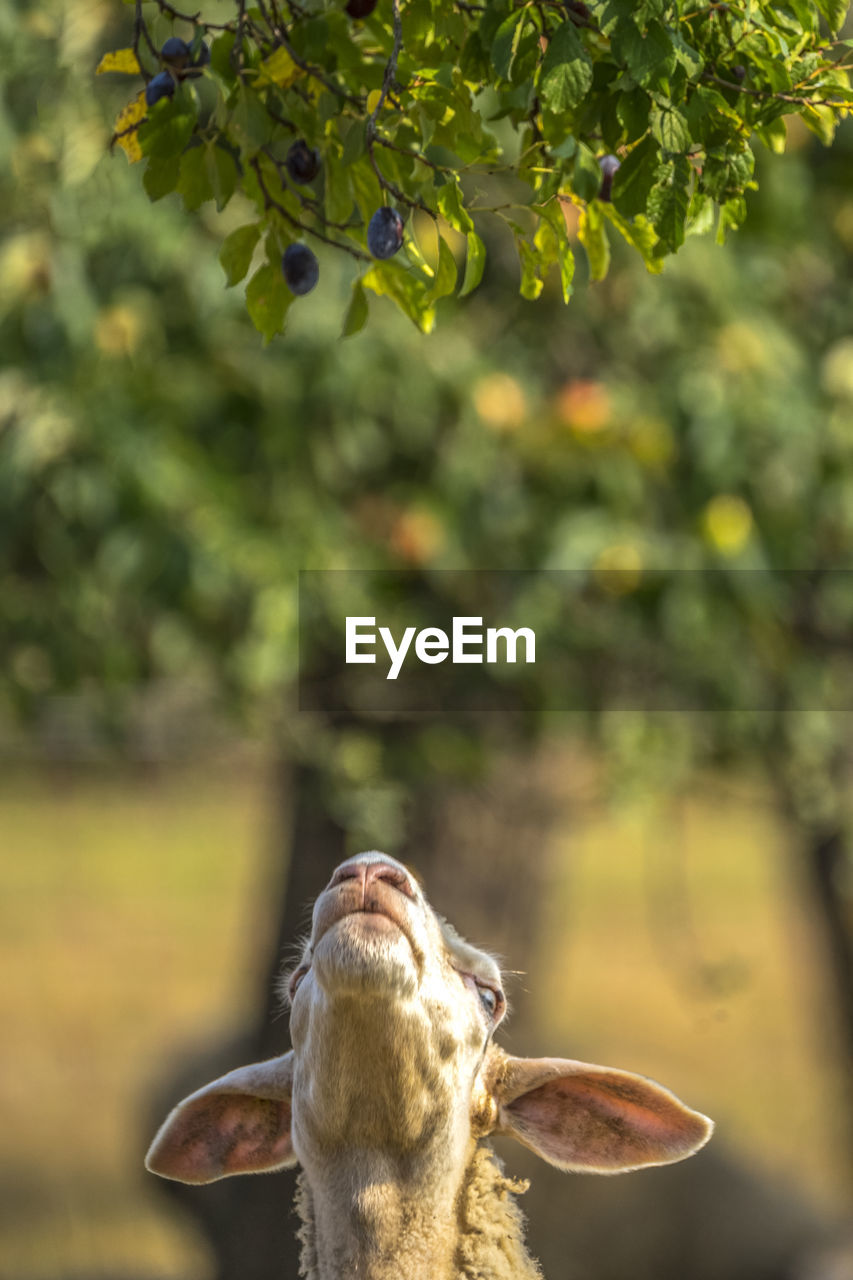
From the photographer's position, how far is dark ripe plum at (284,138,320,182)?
7.38ft

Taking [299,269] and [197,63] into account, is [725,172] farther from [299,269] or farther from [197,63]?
[197,63]

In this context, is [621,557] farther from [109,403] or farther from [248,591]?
[109,403]

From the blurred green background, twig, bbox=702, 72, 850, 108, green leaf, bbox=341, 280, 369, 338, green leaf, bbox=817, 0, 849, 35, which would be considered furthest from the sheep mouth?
the blurred green background

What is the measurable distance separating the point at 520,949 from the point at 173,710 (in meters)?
1.83

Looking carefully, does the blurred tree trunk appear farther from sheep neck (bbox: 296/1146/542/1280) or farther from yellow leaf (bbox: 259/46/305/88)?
yellow leaf (bbox: 259/46/305/88)

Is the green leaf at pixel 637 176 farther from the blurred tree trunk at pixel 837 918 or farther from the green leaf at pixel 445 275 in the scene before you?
the blurred tree trunk at pixel 837 918

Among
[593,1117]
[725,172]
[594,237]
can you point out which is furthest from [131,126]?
[593,1117]

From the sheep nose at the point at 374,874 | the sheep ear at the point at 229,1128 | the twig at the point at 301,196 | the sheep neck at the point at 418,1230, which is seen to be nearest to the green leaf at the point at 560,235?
the twig at the point at 301,196

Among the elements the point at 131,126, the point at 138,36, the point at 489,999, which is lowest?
the point at 489,999

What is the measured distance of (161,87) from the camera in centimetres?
215

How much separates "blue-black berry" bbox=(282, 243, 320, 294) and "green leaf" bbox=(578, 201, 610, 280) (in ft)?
1.43

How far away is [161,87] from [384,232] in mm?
367

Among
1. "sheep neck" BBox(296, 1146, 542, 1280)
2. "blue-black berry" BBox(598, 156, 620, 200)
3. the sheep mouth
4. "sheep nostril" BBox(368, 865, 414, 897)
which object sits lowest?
"sheep neck" BBox(296, 1146, 542, 1280)

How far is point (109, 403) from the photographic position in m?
5.00
